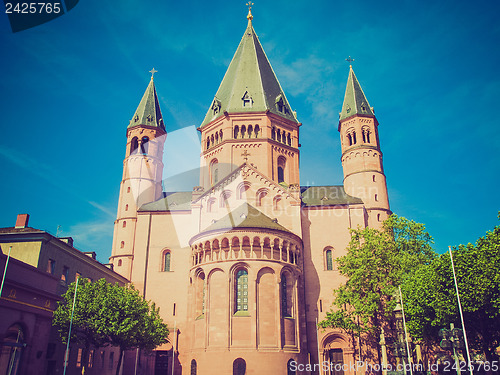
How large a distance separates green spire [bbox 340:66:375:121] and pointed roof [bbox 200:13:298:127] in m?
6.85

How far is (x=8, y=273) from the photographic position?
2484 centimetres

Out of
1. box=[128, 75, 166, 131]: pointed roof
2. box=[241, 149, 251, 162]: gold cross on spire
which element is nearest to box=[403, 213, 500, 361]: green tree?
box=[241, 149, 251, 162]: gold cross on spire

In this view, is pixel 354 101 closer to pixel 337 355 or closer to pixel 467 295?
pixel 337 355

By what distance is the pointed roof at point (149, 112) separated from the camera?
57.4m

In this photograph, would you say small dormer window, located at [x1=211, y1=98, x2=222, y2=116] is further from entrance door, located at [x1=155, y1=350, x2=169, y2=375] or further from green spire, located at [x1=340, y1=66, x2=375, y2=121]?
entrance door, located at [x1=155, y1=350, x2=169, y2=375]

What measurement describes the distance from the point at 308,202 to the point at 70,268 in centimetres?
2687

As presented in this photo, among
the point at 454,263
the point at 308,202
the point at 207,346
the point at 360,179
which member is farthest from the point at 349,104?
the point at 207,346

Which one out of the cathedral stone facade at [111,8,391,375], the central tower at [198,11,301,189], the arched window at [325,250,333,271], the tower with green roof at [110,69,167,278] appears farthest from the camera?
the central tower at [198,11,301,189]

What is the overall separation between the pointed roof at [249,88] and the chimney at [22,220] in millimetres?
28135

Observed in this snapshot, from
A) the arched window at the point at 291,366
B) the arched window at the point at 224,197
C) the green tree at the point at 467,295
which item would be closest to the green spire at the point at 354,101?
the arched window at the point at 224,197

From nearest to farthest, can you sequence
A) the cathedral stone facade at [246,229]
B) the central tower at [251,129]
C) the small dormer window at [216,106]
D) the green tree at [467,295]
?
the green tree at [467,295]
the cathedral stone facade at [246,229]
the central tower at [251,129]
the small dormer window at [216,106]

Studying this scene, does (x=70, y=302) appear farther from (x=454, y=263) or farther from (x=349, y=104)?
(x=349, y=104)

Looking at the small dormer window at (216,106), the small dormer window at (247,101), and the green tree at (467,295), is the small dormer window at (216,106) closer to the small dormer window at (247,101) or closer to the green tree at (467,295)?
the small dormer window at (247,101)

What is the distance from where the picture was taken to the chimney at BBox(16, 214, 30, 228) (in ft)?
107
